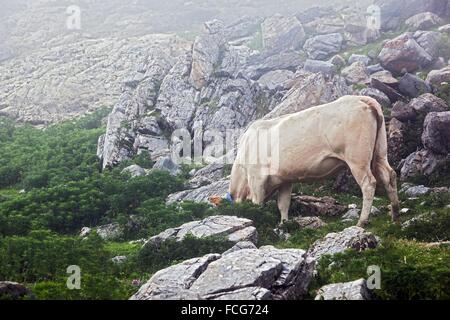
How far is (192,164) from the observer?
2633 centimetres

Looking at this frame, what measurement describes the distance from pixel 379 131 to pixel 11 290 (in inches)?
377

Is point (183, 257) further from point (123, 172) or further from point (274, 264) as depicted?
point (123, 172)

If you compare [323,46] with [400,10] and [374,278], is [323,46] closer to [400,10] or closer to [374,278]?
[400,10]

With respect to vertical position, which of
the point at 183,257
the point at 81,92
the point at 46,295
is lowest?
the point at 81,92

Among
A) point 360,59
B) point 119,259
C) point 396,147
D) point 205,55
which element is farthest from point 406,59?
point 119,259

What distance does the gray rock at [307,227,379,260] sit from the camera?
A: 11406mm

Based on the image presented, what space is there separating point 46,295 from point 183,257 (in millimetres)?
4309

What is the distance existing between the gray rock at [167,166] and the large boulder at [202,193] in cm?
389

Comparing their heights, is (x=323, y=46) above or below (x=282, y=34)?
below

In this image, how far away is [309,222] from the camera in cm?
1567

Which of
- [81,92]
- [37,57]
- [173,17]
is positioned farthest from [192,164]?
[173,17]

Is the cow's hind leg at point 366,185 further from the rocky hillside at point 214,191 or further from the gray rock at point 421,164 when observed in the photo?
the gray rock at point 421,164

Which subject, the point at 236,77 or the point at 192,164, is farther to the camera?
the point at 236,77

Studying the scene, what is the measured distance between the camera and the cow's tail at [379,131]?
591 inches
